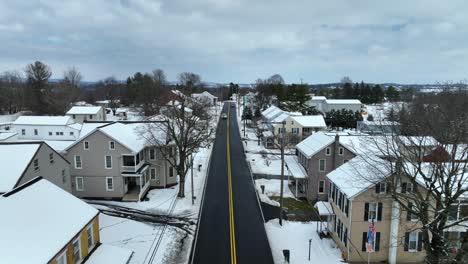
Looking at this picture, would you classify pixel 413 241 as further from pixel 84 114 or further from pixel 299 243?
pixel 84 114

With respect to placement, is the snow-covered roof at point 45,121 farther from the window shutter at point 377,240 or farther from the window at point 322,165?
the window shutter at point 377,240

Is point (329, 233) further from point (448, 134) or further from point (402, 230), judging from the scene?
point (448, 134)

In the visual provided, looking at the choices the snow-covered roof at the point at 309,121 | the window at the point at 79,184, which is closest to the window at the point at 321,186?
the window at the point at 79,184

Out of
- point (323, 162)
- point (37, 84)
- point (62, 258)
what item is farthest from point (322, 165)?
point (37, 84)

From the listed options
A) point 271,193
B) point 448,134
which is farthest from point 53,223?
point 271,193

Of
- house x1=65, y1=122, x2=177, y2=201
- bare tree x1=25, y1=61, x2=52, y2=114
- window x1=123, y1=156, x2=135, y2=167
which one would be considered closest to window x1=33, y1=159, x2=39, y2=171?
house x1=65, y1=122, x2=177, y2=201

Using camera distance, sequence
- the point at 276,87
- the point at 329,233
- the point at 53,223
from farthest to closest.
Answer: the point at 276,87 → the point at 329,233 → the point at 53,223
